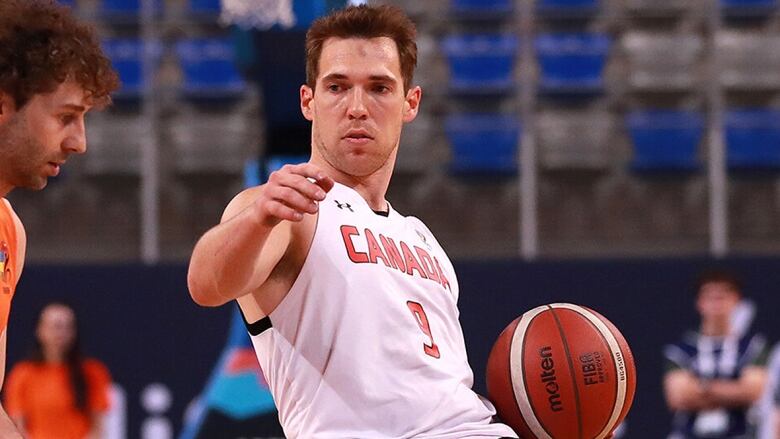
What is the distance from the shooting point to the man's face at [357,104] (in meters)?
3.86

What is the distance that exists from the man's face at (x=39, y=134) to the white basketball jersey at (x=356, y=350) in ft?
2.61

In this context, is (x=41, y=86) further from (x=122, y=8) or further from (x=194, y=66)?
(x=122, y=8)

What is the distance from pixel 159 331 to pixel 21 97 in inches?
236

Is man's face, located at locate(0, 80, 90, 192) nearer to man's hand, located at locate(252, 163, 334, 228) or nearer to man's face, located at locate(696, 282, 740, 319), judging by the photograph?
man's hand, located at locate(252, 163, 334, 228)

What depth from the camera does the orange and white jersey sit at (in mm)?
3471

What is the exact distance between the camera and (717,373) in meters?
7.97

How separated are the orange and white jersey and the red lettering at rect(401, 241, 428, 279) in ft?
3.80

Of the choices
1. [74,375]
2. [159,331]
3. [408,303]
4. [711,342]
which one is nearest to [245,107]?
[159,331]

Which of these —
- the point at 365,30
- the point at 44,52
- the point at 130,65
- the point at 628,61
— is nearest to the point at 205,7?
the point at 130,65

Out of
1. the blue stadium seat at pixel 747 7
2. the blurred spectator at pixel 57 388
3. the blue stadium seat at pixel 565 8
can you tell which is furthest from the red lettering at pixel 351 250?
the blue stadium seat at pixel 747 7

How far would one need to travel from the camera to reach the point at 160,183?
1134cm

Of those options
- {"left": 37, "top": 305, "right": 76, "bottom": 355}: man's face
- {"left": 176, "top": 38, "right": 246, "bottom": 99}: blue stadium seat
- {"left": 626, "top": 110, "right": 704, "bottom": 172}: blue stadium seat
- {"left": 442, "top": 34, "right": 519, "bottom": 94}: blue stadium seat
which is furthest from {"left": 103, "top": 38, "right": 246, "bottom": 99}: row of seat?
{"left": 37, "top": 305, "right": 76, "bottom": 355}: man's face

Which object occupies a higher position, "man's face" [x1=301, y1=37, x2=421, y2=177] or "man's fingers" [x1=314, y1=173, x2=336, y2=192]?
"man's face" [x1=301, y1=37, x2=421, y2=177]

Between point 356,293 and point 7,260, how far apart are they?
0.99m
